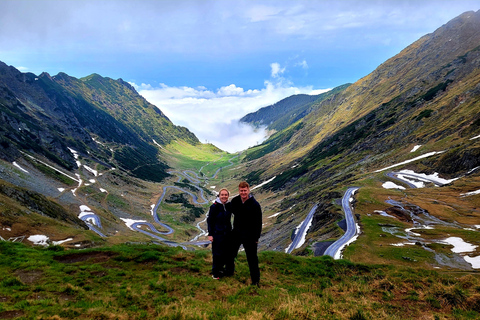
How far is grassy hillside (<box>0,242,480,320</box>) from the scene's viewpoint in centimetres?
960

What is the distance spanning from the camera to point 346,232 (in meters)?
51.2

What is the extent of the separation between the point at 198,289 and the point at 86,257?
1074 centimetres

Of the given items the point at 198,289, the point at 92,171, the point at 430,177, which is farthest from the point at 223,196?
the point at 92,171

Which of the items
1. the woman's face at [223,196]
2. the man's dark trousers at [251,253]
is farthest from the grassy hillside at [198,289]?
the woman's face at [223,196]

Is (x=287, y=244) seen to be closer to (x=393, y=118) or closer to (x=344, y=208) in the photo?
(x=344, y=208)

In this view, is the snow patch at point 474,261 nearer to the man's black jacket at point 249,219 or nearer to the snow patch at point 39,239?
the man's black jacket at point 249,219

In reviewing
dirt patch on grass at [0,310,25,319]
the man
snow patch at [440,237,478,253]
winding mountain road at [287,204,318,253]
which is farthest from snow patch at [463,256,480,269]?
dirt patch on grass at [0,310,25,319]

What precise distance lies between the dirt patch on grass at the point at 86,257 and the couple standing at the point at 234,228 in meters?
9.46

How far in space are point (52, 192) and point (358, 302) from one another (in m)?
121

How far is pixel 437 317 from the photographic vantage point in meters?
11.4

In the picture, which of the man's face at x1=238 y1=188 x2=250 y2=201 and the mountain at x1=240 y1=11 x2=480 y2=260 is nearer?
the man's face at x1=238 y1=188 x2=250 y2=201

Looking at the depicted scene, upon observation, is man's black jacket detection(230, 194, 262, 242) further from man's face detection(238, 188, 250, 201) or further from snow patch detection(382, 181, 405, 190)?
snow patch detection(382, 181, 405, 190)

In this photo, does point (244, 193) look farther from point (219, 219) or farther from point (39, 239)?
point (39, 239)

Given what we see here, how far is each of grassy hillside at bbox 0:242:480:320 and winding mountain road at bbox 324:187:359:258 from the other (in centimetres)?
2420
